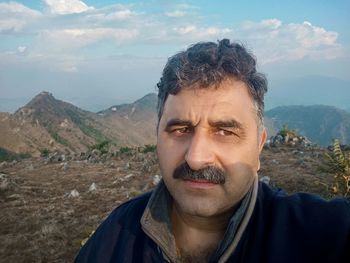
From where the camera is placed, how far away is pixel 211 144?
2.22 meters

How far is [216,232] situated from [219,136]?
0.64m

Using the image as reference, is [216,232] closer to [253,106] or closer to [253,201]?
[253,201]

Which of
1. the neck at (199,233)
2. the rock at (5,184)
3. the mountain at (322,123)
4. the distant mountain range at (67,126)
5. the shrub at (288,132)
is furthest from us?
the mountain at (322,123)

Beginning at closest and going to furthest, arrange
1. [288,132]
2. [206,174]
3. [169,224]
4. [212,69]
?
[206,174] < [212,69] < [169,224] < [288,132]

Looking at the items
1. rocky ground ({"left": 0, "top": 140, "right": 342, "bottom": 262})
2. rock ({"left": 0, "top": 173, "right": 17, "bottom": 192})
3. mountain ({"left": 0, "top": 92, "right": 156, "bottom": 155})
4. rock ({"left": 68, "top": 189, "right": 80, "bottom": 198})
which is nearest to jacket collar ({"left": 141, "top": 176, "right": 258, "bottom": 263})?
rocky ground ({"left": 0, "top": 140, "right": 342, "bottom": 262})

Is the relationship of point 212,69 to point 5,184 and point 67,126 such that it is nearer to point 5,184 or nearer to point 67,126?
point 5,184

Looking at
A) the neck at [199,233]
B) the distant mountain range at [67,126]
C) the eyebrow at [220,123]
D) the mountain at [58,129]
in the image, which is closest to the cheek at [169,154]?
the eyebrow at [220,123]

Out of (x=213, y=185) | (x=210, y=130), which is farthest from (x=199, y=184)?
(x=210, y=130)

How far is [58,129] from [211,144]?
230ft

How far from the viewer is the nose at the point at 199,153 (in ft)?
7.11

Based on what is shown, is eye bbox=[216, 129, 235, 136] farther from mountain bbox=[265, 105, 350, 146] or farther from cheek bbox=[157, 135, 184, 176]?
mountain bbox=[265, 105, 350, 146]

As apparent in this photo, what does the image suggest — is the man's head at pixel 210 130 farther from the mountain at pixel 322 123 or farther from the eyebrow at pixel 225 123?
the mountain at pixel 322 123

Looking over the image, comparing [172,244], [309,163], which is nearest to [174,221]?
[172,244]

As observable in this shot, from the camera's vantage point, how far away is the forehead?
7.36 feet
